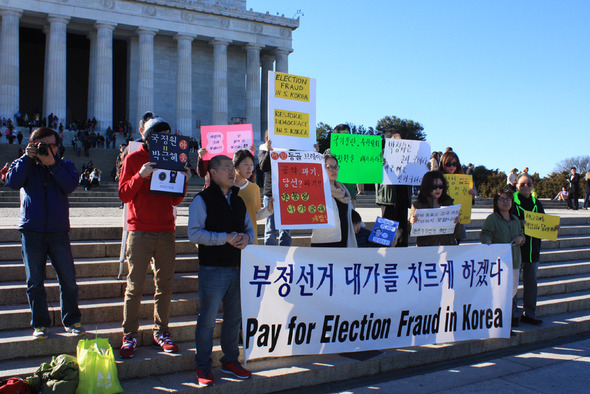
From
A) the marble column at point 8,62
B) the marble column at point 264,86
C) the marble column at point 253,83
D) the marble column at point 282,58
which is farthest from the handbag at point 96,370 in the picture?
the marble column at point 282,58

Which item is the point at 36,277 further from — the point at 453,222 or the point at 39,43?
the point at 39,43

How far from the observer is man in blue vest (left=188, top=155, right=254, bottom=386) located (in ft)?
15.2

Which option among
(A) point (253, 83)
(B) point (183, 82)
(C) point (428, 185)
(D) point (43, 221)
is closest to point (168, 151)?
(D) point (43, 221)

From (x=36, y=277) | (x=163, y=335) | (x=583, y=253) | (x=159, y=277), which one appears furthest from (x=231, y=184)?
(x=583, y=253)

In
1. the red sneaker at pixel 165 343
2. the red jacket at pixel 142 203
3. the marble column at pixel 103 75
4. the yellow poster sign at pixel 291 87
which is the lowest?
the red sneaker at pixel 165 343

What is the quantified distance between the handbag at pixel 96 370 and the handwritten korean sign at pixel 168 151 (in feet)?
5.82

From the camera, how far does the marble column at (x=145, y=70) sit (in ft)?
138

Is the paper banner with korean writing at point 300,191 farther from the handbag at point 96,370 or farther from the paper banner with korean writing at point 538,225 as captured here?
the paper banner with korean writing at point 538,225

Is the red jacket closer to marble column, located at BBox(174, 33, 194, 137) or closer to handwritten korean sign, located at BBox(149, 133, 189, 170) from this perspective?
handwritten korean sign, located at BBox(149, 133, 189, 170)

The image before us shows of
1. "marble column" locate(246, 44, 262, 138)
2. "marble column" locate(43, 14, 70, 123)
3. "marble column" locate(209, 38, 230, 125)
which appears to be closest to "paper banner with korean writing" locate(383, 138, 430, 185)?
"marble column" locate(43, 14, 70, 123)

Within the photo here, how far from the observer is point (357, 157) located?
274 inches

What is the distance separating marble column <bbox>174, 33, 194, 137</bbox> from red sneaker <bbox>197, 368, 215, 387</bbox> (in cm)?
4036

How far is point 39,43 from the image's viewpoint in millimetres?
50969

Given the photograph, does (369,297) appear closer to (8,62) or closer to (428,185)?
(428,185)
